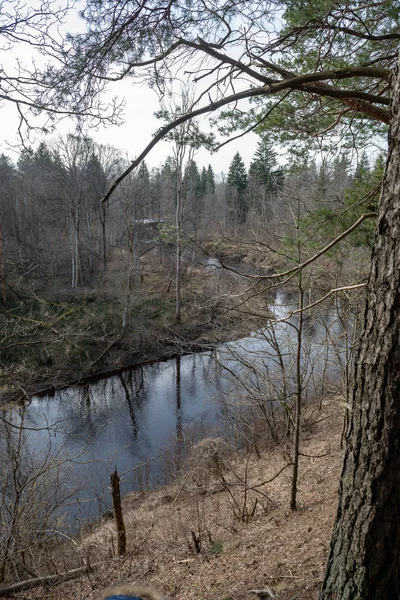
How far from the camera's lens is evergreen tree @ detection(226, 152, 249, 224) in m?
40.3

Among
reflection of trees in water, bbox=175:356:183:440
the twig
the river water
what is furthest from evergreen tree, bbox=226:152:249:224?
the twig

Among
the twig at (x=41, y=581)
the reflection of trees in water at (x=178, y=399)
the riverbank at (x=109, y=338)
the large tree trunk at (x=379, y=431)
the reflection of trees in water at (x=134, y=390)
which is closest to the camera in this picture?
the large tree trunk at (x=379, y=431)

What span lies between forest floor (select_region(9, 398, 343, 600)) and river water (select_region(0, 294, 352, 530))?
3.69ft

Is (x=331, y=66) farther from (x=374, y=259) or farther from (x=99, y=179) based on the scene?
(x=99, y=179)

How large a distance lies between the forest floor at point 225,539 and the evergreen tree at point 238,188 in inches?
1309

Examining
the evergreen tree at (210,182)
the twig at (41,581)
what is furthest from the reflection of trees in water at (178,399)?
the evergreen tree at (210,182)

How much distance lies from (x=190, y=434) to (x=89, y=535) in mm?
4114

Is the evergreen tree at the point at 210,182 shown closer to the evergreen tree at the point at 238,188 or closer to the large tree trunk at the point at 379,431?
the evergreen tree at the point at 238,188

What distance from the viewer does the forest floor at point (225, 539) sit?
13.4 feet

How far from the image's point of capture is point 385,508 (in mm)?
1775

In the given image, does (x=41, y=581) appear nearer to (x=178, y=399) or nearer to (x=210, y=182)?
(x=178, y=399)

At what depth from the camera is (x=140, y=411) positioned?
13547 millimetres

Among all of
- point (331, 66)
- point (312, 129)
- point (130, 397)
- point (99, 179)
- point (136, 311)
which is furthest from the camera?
point (99, 179)

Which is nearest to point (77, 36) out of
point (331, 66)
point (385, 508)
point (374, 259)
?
point (331, 66)
